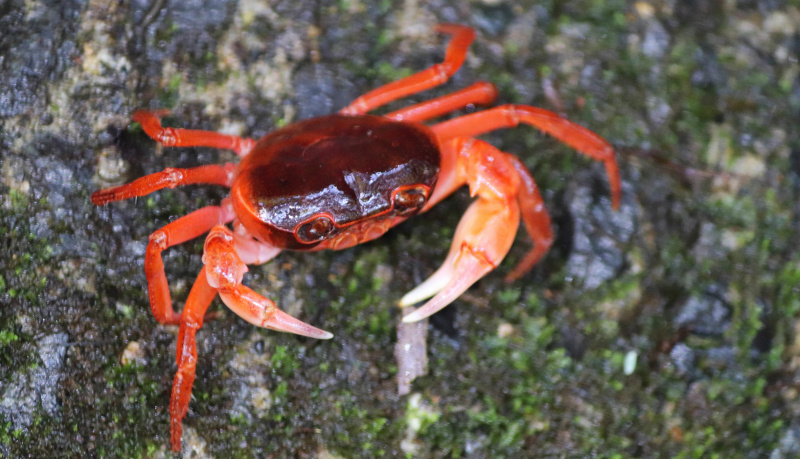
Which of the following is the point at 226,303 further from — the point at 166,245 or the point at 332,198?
the point at 332,198

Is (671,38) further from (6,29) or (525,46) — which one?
(6,29)

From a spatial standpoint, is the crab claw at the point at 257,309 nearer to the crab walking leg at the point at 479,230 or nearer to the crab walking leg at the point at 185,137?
the crab walking leg at the point at 479,230

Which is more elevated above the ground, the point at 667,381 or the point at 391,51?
the point at 391,51

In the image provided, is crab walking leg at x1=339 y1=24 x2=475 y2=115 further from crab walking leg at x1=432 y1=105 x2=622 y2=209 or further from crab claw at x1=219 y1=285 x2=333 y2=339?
crab claw at x1=219 y1=285 x2=333 y2=339

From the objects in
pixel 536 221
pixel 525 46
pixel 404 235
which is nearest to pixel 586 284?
pixel 536 221

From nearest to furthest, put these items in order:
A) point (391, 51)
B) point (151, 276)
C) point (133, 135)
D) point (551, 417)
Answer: point (151, 276)
point (551, 417)
point (133, 135)
point (391, 51)

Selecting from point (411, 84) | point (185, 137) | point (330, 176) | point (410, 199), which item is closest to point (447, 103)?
point (411, 84)
